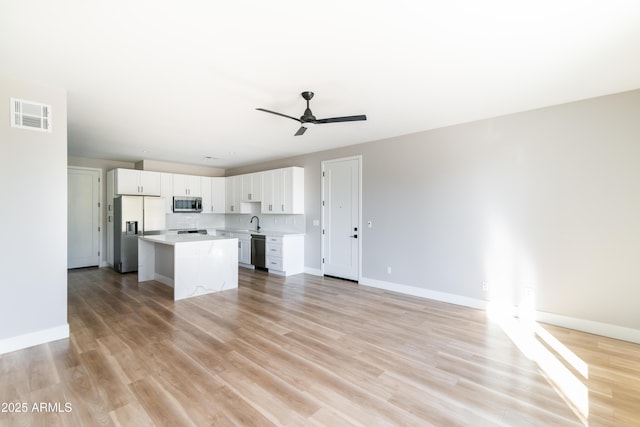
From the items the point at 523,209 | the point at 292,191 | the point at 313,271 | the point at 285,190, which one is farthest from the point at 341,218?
the point at 523,209

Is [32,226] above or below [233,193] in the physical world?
below

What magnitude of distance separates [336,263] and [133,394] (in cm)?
399

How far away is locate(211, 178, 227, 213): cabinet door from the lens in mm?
7824

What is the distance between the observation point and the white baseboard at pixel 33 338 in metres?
2.67

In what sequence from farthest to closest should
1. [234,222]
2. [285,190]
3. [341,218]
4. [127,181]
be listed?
[234,222] < [127,181] < [285,190] < [341,218]

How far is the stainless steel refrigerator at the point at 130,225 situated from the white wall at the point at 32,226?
10.7 feet

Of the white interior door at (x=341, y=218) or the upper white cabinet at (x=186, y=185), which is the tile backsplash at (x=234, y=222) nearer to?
the upper white cabinet at (x=186, y=185)

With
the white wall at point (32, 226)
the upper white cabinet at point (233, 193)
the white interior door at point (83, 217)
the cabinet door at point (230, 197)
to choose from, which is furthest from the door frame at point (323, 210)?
the white interior door at point (83, 217)

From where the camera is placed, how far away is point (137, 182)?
21.3 ft

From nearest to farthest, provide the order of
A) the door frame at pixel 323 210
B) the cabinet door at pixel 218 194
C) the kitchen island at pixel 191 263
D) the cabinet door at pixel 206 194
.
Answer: the kitchen island at pixel 191 263
the door frame at pixel 323 210
the cabinet door at pixel 206 194
the cabinet door at pixel 218 194

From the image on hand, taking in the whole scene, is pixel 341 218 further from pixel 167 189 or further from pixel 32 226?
pixel 167 189

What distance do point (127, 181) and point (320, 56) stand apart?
19.3 ft

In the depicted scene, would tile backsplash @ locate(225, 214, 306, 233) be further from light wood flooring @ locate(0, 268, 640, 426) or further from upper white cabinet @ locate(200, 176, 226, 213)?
light wood flooring @ locate(0, 268, 640, 426)

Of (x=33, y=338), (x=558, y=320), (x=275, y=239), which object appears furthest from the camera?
(x=275, y=239)
